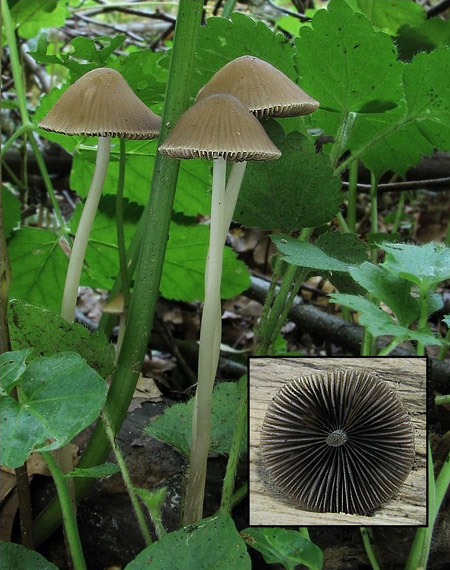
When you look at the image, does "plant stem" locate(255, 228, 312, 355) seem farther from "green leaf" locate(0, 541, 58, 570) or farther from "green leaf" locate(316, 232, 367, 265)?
"green leaf" locate(0, 541, 58, 570)

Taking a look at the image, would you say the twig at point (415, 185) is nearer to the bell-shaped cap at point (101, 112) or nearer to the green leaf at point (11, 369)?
the bell-shaped cap at point (101, 112)

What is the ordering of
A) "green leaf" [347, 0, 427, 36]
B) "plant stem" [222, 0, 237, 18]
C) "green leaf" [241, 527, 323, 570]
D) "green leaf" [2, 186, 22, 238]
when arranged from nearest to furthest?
"green leaf" [241, 527, 323, 570] → "plant stem" [222, 0, 237, 18] → "green leaf" [2, 186, 22, 238] → "green leaf" [347, 0, 427, 36]

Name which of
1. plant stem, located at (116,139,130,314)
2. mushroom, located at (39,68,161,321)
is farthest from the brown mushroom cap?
plant stem, located at (116,139,130,314)

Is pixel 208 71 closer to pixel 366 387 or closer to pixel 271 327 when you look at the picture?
pixel 271 327

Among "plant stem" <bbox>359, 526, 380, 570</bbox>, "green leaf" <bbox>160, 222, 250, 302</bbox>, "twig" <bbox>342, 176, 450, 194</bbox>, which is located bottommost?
"plant stem" <bbox>359, 526, 380, 570</bbox>

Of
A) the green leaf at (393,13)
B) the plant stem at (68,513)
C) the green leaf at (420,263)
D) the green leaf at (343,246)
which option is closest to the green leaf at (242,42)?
the green leaf at (343,246)

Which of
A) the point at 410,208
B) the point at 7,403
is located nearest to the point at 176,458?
the point at 7,403

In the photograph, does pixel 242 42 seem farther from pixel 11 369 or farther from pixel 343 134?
pixel 11 369
